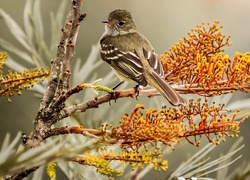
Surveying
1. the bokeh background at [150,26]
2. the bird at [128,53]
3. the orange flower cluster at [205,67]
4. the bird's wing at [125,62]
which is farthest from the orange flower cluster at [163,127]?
the bokeh background at [150,26]

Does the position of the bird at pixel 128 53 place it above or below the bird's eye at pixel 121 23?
below

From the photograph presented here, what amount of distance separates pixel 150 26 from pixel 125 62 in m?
1.20

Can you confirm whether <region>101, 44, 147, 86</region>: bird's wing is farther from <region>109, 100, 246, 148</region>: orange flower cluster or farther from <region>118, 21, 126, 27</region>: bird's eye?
<region>109, 100, 246, 148</region>: orange flower cluster

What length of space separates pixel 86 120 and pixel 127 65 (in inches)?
26.8

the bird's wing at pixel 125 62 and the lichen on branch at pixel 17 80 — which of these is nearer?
the lichen on branch at pixel 17 80

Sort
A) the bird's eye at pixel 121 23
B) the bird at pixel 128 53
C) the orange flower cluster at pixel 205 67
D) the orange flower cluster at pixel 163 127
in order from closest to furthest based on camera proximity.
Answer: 1. the orange flower cluster at pixel 163 127
2. the orange flower cluster at pixel 205 67
3. the bird at pixel 128 53
4. the bird's eye at pixel 121 23

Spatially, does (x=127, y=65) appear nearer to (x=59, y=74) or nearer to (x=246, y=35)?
(x=59, y=74)

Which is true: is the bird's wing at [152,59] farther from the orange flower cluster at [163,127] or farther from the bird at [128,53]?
the orange flower cluster at [163,127]

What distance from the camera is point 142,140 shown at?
31.8 inches

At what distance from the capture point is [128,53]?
80.0 inches

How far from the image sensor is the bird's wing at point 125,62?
69.2 inches

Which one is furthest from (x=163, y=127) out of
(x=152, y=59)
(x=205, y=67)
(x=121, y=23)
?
(x=121, y=23)

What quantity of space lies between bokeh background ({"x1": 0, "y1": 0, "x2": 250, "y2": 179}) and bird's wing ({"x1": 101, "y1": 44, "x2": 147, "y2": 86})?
285 mm

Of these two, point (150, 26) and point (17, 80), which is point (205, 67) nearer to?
point (17, 80)
